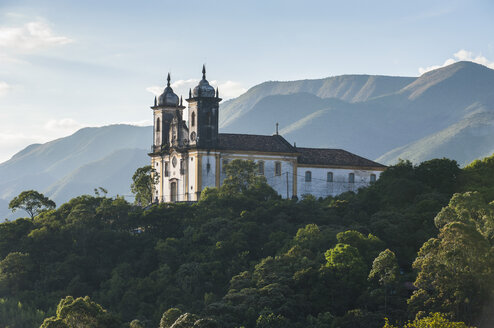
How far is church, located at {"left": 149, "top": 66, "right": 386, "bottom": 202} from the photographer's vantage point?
82.3 metres

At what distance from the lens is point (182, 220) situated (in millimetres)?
74062

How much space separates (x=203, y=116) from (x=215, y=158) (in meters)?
4.32

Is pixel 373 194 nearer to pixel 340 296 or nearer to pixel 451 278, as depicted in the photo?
pixel 340 296

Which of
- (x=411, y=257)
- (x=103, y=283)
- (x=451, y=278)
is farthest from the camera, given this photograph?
(x=103, y=283)

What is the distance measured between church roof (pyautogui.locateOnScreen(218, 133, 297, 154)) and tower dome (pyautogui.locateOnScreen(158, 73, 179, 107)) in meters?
7.14

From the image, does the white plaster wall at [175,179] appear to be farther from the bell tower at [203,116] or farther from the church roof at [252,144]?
the church roof at [252,144]

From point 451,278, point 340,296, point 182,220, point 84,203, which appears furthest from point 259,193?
point 451,278

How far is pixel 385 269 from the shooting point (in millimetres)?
54594

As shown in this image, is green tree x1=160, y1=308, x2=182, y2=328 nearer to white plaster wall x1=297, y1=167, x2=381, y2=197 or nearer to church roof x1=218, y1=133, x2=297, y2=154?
church roof x1=218, y1=133, x2=297, y2=154

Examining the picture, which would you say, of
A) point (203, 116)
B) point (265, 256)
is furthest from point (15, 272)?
point (203, 116)

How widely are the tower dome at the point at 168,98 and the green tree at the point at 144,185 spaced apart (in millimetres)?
6943

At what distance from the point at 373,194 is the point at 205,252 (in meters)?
17.0

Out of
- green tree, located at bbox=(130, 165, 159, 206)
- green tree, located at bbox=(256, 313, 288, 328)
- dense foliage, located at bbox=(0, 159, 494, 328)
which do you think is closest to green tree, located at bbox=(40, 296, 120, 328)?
dense foliage, located at bbox=(0, 159, 494, 328)

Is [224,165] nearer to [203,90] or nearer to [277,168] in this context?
[277,168]
